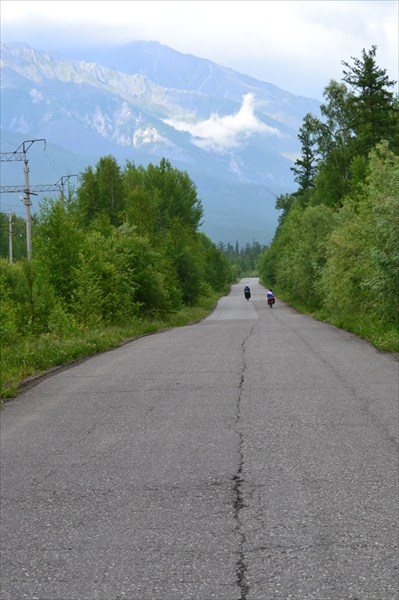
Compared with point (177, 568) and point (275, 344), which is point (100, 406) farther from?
point (275, 344)

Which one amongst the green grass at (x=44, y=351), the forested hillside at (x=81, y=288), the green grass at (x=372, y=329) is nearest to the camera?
the green grass at (x=44, y=351)

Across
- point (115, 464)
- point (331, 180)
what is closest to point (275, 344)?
point (115, 464)

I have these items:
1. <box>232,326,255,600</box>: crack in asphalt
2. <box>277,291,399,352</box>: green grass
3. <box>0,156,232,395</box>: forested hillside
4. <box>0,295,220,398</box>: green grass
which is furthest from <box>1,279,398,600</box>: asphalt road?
<box>277,291,399,352</box>: green grass

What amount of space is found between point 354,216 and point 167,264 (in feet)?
46.6

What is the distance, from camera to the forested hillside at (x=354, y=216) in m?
23.0

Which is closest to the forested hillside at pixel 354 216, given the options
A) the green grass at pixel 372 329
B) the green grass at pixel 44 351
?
the green grass at pixel 372 329

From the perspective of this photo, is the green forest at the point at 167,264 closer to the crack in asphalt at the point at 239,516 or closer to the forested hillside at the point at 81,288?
the forested hillside at the point at 81,288

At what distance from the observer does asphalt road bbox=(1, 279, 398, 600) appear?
408 cm

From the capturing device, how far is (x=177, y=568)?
Answer: 4199 millimetres

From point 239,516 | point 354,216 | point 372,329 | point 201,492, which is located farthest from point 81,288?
point 239,516

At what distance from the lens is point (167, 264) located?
4497cm

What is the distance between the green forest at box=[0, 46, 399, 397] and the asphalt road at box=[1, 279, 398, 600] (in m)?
3.46

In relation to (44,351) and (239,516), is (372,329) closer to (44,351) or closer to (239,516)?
(44,351)

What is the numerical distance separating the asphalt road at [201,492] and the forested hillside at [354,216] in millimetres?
9719
